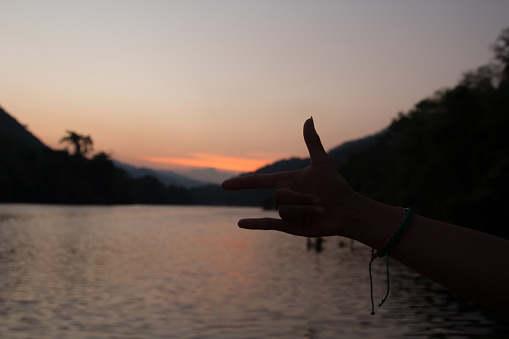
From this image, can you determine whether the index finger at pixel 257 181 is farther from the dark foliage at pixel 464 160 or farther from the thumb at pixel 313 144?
the dark foliage at pixel 464 160

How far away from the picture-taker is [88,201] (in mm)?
198500

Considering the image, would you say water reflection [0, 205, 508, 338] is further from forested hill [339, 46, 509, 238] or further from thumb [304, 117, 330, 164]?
thumb [304, 117, 330, 164]

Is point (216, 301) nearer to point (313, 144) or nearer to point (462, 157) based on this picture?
point (313, 144)

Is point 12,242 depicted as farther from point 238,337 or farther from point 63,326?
point 238,337

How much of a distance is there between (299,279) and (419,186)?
29117 mm

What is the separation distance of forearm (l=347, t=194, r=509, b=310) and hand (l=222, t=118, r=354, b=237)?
0.23 feet

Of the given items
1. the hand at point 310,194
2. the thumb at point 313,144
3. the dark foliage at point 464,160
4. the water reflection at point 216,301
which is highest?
the dark foliage at point 464,160

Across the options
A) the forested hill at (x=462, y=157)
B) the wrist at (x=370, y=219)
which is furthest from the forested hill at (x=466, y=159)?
the wrist at (x=370, y=219)

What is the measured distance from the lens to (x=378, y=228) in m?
1.96

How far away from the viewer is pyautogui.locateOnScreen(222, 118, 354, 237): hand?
1940mm

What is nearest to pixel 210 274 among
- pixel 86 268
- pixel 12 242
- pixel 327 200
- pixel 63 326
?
pixel 86 268

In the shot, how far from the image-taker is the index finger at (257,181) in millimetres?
2027

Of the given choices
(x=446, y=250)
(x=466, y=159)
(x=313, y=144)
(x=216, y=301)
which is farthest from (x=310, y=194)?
(x=466, y=159)

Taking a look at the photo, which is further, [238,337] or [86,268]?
[86,268]
